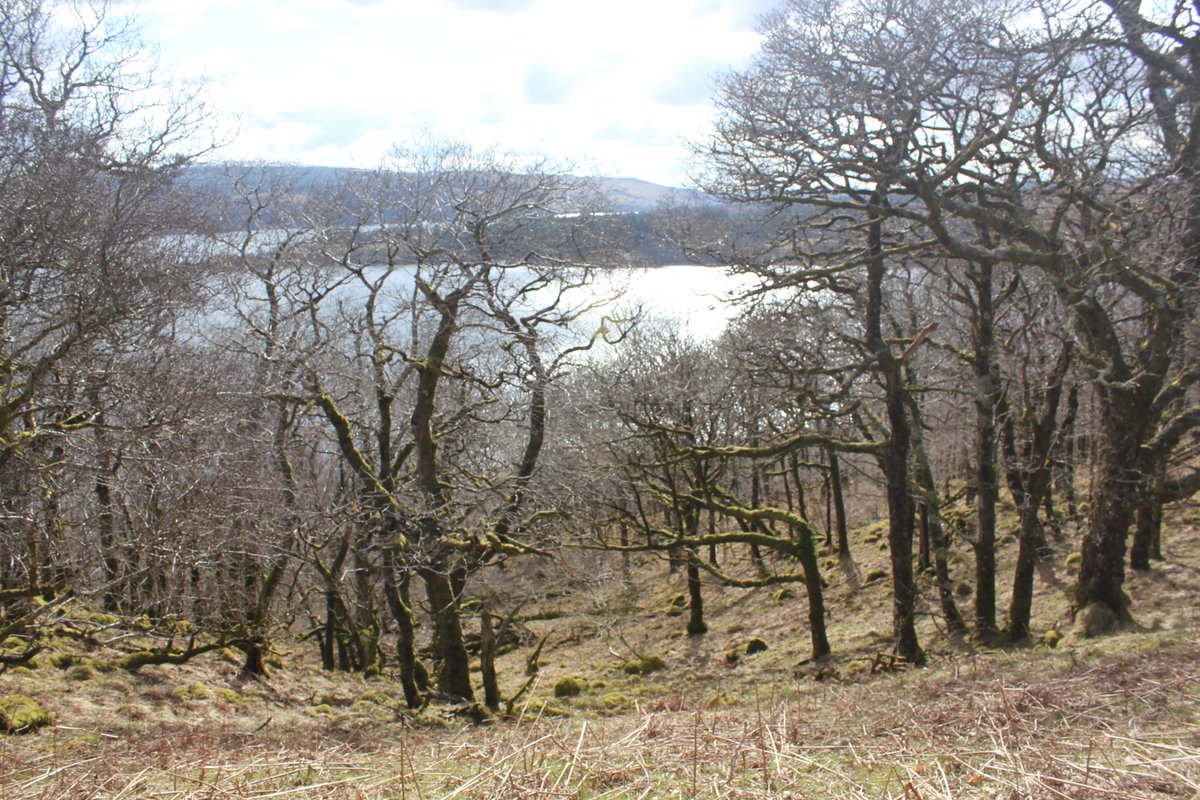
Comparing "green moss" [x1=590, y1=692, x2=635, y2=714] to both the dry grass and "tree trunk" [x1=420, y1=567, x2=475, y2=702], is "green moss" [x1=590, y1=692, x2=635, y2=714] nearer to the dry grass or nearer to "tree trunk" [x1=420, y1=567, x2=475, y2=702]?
"tree trunk" [x1=420, y1=567, x2=475, y2=702]

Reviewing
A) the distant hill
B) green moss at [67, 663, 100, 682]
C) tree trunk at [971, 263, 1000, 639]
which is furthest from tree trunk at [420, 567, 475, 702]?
tree trunk at [971, 263, 1000, 639]

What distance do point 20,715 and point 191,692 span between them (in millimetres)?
3345

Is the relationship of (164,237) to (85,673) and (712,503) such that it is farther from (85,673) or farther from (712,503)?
(712,503)

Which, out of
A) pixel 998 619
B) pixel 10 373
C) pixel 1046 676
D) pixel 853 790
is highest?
pixel 10 373

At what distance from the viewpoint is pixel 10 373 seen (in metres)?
6.57

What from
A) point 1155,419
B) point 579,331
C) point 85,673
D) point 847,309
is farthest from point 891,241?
point 85,673

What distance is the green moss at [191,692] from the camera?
1032 cm

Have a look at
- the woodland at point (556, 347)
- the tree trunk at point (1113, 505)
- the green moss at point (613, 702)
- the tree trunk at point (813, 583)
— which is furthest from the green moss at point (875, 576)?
the tree trunk at point (1113, 505)

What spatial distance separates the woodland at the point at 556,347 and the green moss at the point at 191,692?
390 mm

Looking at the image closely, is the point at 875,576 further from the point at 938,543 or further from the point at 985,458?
the point at 985,458

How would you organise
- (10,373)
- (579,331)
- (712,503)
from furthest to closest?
(579,331), (712,503), (10,373)

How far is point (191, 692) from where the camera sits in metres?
10.6

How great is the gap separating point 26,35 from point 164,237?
3168 millimetres

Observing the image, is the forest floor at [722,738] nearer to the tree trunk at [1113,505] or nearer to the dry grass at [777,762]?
the dry grass at [777,762]
